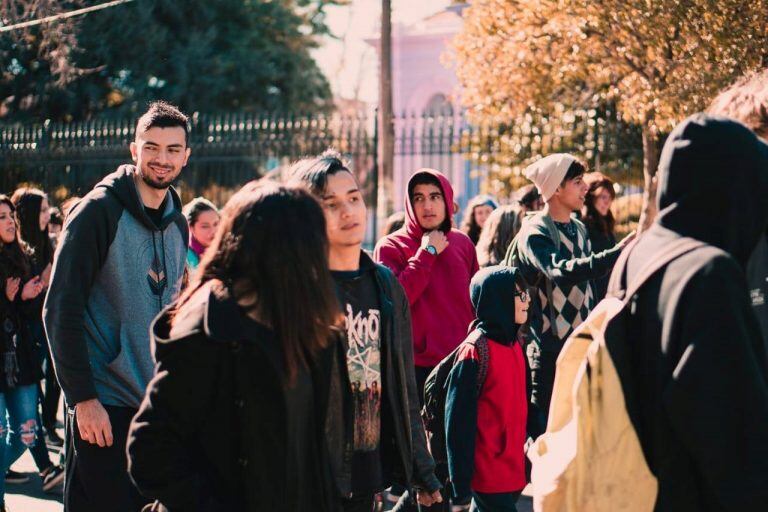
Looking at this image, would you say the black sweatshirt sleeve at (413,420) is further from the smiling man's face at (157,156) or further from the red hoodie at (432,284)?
the red hoodie at (432,284)

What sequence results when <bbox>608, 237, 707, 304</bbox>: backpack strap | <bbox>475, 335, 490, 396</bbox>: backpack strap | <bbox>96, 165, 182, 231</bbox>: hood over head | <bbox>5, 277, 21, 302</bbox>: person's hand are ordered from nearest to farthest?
<bbox>608, 237, 707, 304</bbox>: backpack strap → <bbox>96, 165, 182, 231</bbox>: hood over head → <bbox>475, 335, 490, 396</bbox>: backpack strap → <bbox>5, 277, 21, 302</bbox>: person's hand

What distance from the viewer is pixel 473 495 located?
210 inches

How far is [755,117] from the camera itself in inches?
133

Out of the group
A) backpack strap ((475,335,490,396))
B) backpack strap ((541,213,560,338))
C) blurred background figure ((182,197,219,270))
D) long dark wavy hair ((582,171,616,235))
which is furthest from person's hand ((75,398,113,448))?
long dark wavy hair ((582,171,616,235))

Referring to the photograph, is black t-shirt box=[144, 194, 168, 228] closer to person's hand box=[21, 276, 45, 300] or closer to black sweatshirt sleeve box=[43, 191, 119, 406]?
black sweatshirt sleeve box=[43, 191, 119, 406]

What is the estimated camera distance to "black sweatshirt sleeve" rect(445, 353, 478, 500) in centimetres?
505

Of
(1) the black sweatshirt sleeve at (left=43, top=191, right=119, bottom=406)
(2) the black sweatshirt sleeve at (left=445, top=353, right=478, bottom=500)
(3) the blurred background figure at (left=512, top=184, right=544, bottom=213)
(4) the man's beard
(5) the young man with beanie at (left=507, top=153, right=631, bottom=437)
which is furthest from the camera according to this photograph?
(3) the blurred background figure at (left=512, top=184, right=544, bottom=213)

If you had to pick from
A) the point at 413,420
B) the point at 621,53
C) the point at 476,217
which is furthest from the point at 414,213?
the point at 621,53

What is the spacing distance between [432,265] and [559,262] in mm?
687

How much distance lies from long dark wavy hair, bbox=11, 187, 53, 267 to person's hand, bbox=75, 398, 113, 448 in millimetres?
4543

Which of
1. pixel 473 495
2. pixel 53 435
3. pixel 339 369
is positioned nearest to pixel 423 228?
pixel 473 495

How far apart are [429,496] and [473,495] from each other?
5.20 feet

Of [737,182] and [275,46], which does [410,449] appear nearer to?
[737,182]

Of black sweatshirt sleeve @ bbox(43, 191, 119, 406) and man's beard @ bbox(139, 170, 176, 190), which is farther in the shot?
man's beard @ bbox(139, 170, 176, 190)
